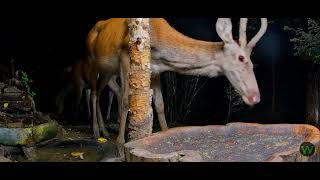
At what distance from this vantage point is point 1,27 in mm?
5363

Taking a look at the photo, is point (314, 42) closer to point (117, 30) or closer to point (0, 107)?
point (117, 30)

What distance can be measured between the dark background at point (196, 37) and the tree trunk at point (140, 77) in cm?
44

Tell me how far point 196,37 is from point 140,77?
220 centimetres

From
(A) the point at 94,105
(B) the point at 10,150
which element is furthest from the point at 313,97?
(B) the point at 10,150

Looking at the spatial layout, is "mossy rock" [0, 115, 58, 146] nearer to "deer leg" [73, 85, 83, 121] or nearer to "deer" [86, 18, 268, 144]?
"deer" [86, 18, 268, 144]

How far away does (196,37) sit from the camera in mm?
6148

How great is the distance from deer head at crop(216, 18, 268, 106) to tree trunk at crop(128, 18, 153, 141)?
0.66 metres

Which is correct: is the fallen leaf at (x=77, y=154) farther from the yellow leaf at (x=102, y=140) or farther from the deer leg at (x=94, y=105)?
the deer leg at (x=94, y=105)

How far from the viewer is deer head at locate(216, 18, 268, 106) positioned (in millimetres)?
4410

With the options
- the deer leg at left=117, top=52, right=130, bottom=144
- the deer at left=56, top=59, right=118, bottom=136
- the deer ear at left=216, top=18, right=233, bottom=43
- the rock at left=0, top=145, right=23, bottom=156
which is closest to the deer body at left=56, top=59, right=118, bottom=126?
the deer at left=56, top=59, right=118, bottom=136

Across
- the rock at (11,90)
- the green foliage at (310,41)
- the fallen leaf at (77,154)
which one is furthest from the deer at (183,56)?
the rock at (11,90)

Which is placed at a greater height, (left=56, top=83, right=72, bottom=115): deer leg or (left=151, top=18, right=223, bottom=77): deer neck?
(left=151, top=18, right=223, bottom=77): deer neck

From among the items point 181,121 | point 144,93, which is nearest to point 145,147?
point 144,93

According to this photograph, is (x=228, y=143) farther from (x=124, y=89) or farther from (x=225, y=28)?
(x=124, y=89)
